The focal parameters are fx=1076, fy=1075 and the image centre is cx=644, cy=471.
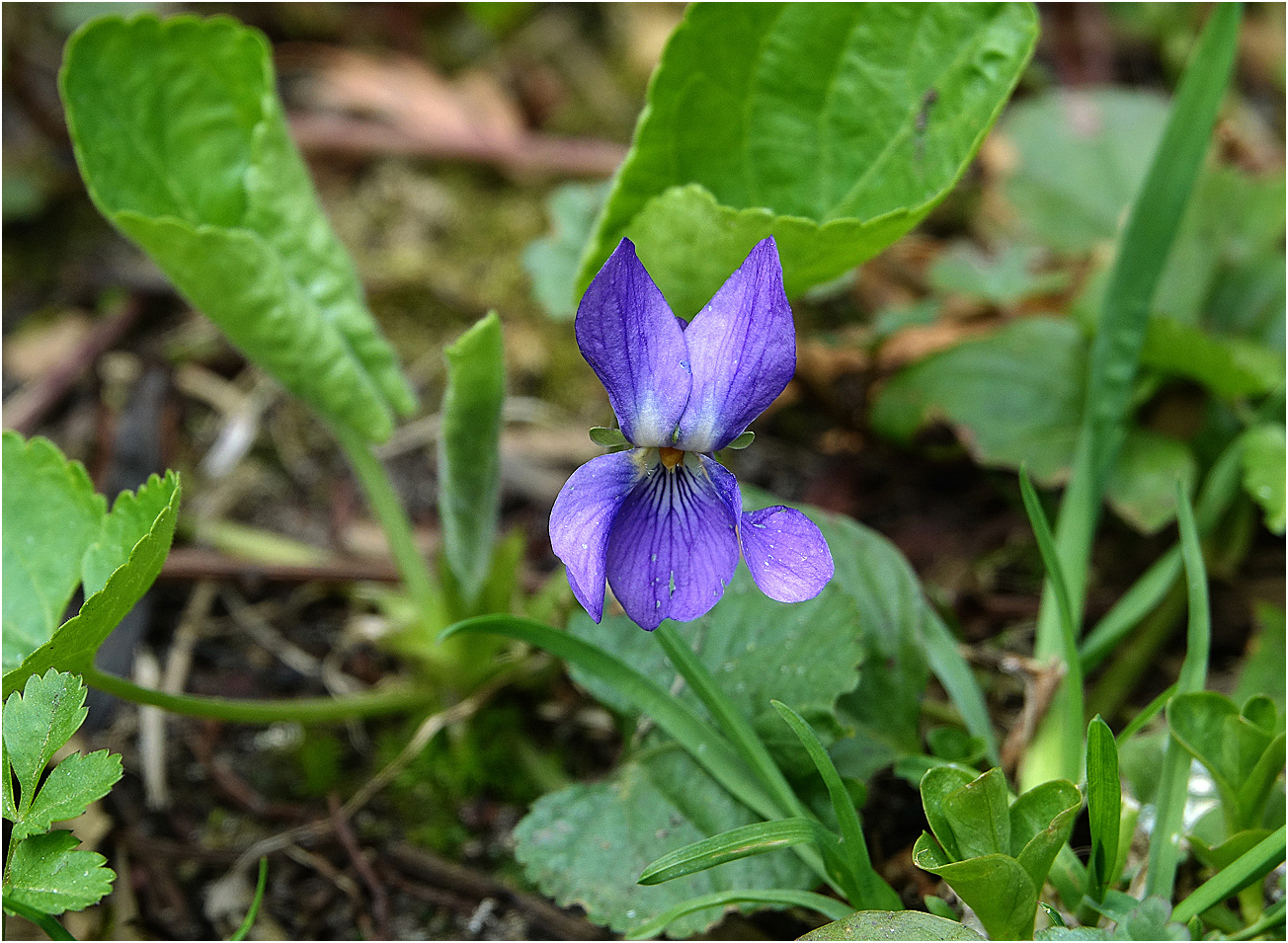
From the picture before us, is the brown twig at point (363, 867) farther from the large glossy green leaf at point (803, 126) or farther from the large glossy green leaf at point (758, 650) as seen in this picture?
the large glossy green leaf at point (803, 126)

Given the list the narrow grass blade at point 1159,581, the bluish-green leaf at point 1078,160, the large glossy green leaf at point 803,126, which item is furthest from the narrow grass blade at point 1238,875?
the bluish-green leaf at point 1078,160

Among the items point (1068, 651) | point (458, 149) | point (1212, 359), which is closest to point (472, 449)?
point (1068, 651)

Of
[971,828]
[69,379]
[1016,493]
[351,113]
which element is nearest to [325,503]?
[69,379]

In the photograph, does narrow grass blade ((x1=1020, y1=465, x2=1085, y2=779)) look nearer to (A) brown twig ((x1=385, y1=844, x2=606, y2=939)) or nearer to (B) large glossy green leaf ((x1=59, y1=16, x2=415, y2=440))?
(A) brown twig ((x1=385, y1=844, x2=606, y2=939))

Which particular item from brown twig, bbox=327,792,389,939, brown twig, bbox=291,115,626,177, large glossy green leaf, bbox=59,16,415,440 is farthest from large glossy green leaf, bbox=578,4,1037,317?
brown twig, bbox=291,115,626,177

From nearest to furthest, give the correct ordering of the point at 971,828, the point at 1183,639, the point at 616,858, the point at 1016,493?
the point at 971,828 → the point at 616,858 → the point at 1183,639 → the point at 1016,493

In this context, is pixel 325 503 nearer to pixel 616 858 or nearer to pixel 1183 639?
pixel 616 858
